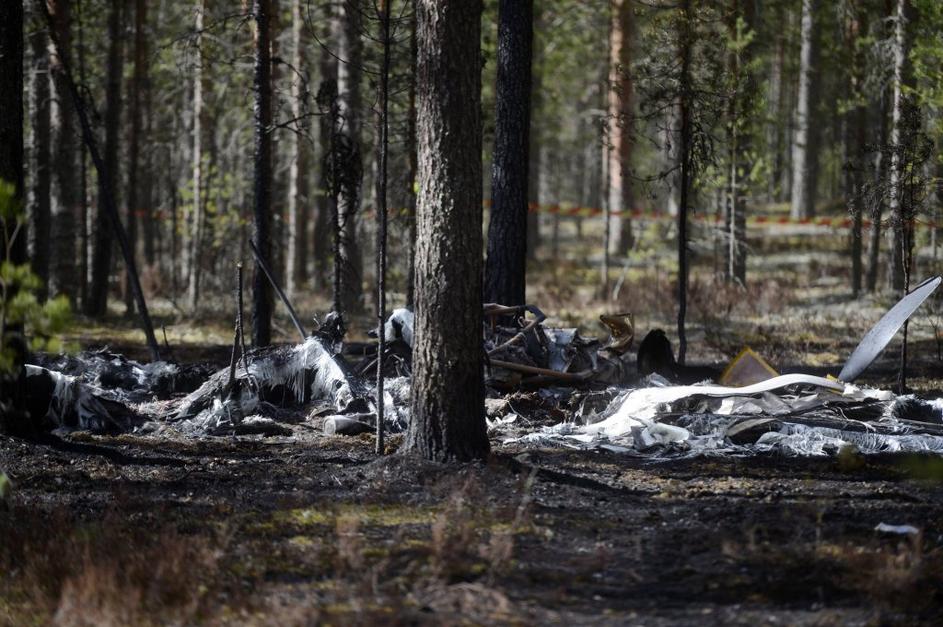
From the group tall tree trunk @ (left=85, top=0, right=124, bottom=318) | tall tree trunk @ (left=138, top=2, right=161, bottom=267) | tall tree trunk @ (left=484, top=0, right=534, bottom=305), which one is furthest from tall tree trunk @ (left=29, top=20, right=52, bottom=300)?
tall tree trunk @ (left=484, top=0, right=534, bottom=305)

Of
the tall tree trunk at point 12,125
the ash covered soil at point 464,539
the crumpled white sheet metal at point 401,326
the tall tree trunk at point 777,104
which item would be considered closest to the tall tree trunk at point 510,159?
the crumpled white sheet metal at point 401,326

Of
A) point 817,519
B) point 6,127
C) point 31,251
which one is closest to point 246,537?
point 817,519

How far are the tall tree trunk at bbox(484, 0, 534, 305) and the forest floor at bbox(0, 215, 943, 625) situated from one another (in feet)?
12.8

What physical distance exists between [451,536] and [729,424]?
3.99 metres

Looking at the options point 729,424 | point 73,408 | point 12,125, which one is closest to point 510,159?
point 729,424

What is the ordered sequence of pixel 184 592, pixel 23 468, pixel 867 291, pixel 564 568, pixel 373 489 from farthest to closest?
pixel 867 291, pixel 23 468, pixel 373 489, pixel 564 568, pixel 184 592

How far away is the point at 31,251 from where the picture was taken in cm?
1881

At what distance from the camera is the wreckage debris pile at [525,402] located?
926cm

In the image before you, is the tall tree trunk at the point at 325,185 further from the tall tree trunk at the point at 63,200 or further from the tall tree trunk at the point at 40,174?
the tall tree trunk at the point at 40,174

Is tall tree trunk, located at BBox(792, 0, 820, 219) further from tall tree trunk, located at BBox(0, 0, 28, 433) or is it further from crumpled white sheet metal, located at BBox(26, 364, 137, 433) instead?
tall tree trunk, located at BBox(0, 0, 28, 433)

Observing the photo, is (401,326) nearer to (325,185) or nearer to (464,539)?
(325,185)

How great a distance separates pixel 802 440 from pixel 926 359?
270 inches

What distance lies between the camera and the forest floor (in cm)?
508

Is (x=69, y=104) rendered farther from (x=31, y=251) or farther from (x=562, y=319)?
(x=562, y=319)
